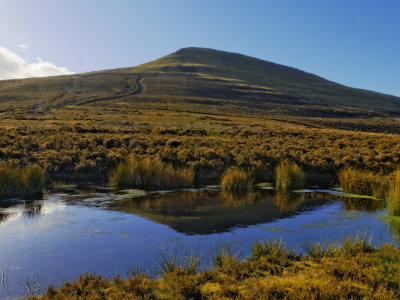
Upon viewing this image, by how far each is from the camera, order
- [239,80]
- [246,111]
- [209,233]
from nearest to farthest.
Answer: [209,233] < [246,111] < [239,80]

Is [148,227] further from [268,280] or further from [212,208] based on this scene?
[268,280]

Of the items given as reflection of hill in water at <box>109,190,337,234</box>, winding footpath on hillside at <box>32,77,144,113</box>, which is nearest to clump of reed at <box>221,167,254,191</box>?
reflection of hill in water at <box>109,190,337,234</box>

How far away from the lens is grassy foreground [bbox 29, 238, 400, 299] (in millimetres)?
6691

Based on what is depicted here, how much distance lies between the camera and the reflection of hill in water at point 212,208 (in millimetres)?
12938

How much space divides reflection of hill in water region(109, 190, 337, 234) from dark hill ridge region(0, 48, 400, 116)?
196 ft

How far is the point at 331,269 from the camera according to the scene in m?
7.77

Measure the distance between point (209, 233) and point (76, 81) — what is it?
114 meters

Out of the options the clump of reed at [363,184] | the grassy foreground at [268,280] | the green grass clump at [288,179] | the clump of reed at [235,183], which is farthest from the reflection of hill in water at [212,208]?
the grassy foreground at [268,280]

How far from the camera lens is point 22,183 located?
58.1ft

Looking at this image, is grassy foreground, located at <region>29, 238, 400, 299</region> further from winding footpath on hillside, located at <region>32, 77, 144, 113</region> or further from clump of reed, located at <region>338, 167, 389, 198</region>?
winding footpath on hillside, located at <region>32, 77, 144, 113</region>

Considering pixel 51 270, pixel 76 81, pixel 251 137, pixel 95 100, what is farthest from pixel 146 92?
pixel 51 270

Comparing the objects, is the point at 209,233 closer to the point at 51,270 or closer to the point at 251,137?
the point at 51,270

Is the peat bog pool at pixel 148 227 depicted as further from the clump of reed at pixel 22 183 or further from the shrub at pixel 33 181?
the clump of reed at pixel 22 183

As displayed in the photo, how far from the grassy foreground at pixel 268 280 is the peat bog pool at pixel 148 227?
80 centimetres
